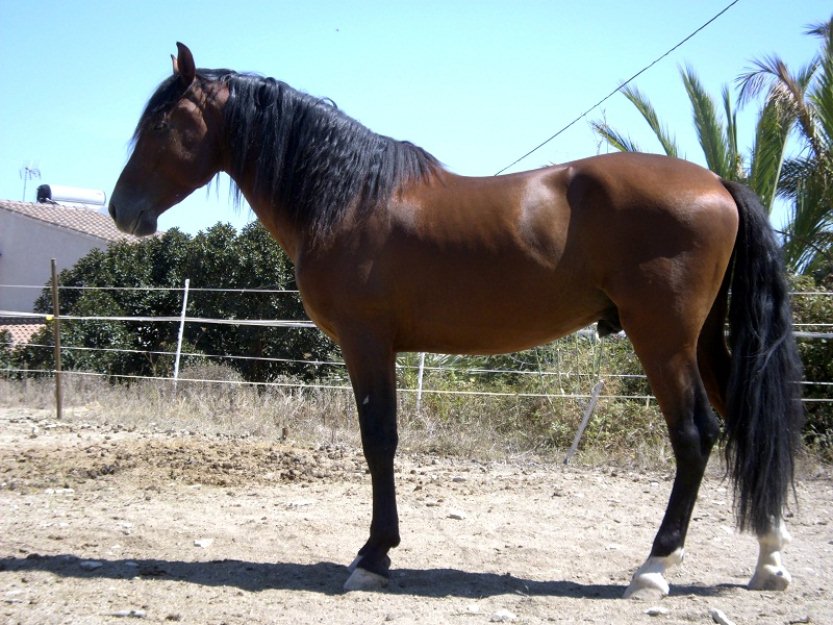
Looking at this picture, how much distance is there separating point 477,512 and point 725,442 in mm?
2033

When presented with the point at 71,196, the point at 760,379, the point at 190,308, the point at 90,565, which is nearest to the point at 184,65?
the point at 90,565

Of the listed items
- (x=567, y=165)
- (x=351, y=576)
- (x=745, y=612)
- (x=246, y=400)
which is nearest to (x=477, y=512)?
(x=351, y=576)

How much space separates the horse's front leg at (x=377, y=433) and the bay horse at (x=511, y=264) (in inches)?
0.4

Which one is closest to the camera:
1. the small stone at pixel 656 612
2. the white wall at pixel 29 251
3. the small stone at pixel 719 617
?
the small stone at pixel 719 617

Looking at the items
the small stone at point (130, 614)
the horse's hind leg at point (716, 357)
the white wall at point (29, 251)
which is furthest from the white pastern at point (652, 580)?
the white wall at point (29, 251)

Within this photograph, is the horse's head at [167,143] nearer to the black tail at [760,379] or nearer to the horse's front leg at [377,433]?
the horse's front leg at [377,433]

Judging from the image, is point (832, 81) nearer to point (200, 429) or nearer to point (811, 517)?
point (811, 517)

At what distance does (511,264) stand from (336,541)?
2043 millimetres

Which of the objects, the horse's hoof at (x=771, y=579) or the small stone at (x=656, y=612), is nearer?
the small stone at (x=656, y=612)

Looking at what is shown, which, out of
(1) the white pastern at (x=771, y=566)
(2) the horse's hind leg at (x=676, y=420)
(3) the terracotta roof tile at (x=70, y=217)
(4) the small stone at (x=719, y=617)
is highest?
(3) the terracotta roof tile at (x=70, y=217)

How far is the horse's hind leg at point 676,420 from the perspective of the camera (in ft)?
12.7

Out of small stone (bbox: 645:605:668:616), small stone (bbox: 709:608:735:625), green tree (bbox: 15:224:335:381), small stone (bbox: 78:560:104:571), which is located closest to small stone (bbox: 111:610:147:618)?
small stone (bbox: 78:560:104:571)

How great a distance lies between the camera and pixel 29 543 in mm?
4578

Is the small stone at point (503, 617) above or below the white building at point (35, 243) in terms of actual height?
below
